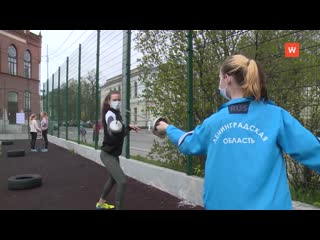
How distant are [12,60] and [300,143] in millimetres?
47185

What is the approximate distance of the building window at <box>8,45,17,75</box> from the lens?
144ft

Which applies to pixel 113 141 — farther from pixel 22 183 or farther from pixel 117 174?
pixel 22 183

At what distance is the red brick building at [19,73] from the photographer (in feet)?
139

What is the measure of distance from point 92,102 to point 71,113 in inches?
185

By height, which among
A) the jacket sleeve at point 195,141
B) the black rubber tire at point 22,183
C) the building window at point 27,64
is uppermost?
the building window at point 27,64

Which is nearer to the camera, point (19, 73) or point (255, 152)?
point (255, 152)

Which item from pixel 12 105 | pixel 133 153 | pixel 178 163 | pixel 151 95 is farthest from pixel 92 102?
pixel 12 105

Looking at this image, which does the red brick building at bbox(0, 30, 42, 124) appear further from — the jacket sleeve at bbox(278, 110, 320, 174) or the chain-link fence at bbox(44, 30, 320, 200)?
the jacket sleeve at bbox(278, 110, 320, 174)

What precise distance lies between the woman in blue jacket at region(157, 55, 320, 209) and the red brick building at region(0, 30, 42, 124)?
4093 centimetres

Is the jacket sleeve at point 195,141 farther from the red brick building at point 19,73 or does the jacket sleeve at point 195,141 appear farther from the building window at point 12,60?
the building window at point 12,60

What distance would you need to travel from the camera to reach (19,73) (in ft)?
148

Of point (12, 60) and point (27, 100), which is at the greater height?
point (12, 60)

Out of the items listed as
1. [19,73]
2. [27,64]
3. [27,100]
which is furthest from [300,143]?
[27,64]

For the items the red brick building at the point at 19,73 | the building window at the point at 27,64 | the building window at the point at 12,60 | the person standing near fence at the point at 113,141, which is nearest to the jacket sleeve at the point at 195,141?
the person standing near fence at the point at 113,141
